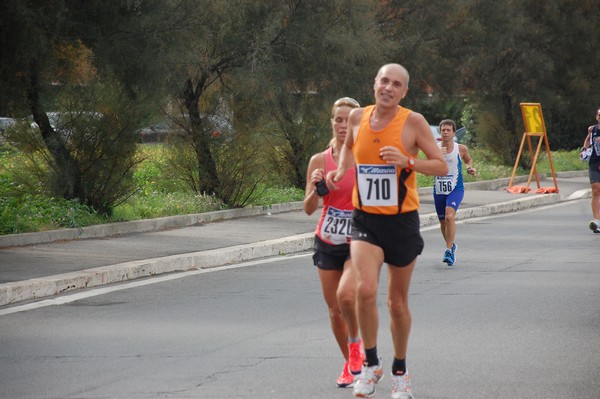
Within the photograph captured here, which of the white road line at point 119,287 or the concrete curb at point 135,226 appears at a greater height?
the concrete curb at point 135,226

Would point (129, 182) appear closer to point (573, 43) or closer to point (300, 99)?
point (300, 99)

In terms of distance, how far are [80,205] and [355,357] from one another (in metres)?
11.3

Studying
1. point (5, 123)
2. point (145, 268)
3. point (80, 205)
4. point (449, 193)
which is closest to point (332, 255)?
point (145, 268)

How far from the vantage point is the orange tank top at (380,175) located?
762cm

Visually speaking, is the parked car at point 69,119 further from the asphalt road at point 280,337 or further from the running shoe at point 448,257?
the running shoe at point 448,257

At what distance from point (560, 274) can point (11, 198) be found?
26.7 feet

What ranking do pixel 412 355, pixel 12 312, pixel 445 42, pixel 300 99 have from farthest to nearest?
pixel 445 42, pixel 300 99, pixel 12 312, pixel 412 355

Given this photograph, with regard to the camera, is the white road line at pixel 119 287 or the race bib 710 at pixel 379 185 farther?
the white road line at pixel 119 287

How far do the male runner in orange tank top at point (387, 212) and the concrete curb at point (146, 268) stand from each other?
5380 millimetres

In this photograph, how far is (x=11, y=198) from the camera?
61.0 ft

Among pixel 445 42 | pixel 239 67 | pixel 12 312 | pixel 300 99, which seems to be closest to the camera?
pixel 12 312

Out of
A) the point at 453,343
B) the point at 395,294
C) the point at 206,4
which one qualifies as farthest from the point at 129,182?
the point at 395,294

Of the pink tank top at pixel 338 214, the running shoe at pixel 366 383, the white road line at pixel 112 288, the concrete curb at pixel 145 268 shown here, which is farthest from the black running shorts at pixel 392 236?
the concrete curb at pixel 145 268

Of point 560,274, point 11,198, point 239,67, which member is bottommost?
point 560,274
